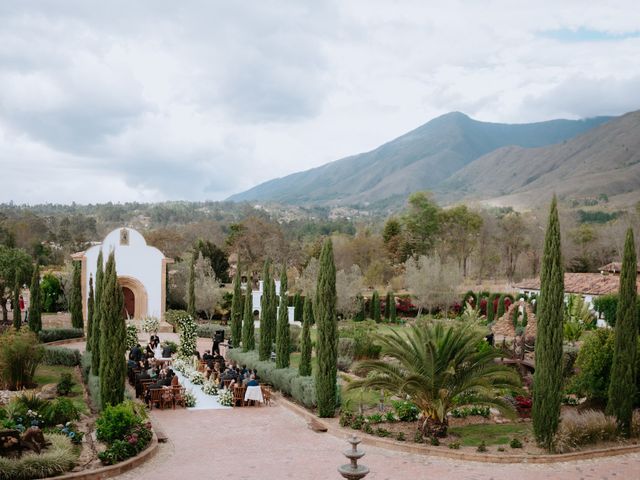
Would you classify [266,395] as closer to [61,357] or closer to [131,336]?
[131,336]

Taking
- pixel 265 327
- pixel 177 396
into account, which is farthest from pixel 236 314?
pixel 177 396

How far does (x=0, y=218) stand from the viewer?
236ft

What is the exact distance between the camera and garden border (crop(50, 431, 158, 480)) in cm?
1002

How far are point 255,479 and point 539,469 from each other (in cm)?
495

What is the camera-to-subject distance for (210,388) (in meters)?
18.7

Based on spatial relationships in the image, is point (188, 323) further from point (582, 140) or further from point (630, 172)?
point (582, 140)

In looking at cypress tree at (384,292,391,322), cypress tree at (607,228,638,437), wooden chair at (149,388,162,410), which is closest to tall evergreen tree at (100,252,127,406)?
wooden chair at (149,388,162,410)

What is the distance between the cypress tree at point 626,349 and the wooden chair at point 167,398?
1058 cm

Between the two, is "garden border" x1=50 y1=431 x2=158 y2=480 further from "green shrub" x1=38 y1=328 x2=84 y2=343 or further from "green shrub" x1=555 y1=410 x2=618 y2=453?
"green shrub" x1=38 y1=328 x2=84 y2=343

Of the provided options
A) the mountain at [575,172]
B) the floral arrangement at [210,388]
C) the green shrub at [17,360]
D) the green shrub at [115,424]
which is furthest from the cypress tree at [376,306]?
the mountain at [575,172]

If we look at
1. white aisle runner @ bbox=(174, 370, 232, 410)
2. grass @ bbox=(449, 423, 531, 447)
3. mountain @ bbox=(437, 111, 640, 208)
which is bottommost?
grass @ bbox=(449, 423, 531, 447)

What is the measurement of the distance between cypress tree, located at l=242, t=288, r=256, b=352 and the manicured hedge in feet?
2.32

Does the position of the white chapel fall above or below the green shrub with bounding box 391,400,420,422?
above

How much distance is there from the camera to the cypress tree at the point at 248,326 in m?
23.3
